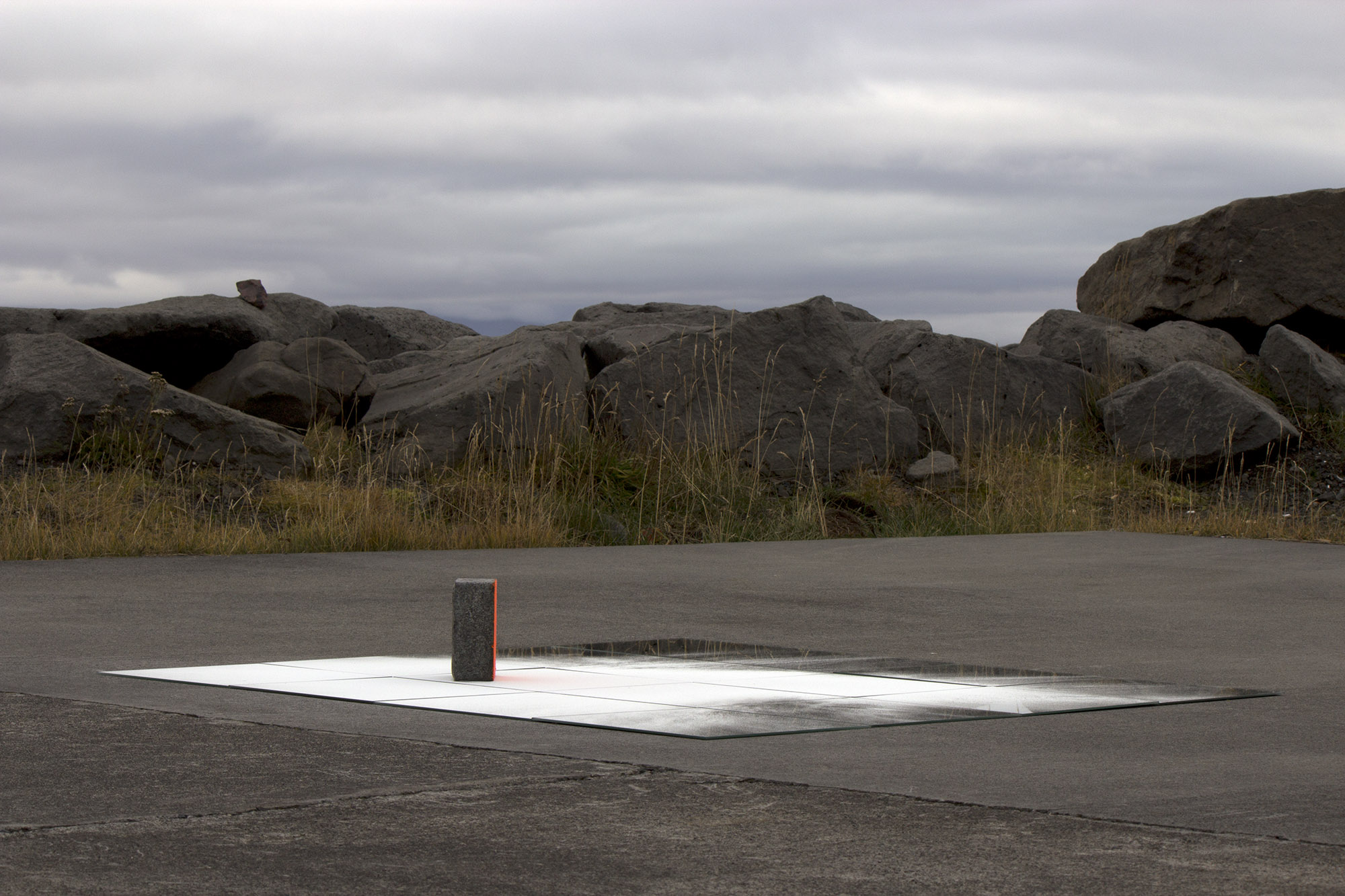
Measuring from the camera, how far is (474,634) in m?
5.41

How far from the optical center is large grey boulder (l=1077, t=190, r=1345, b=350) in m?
17.8

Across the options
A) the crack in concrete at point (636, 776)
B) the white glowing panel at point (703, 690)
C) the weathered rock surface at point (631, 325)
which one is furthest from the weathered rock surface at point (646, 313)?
the crack in concrete at point (636, 776)

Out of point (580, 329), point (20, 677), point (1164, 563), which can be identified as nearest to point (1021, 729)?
point (20, 677)

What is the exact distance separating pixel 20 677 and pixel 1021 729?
3239mm

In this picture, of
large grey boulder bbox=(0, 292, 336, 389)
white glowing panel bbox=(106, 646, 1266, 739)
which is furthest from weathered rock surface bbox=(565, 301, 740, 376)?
white glowing panel bbox=(106, 646, 1266, 739)

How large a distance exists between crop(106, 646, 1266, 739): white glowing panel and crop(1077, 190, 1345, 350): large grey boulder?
13399 mm

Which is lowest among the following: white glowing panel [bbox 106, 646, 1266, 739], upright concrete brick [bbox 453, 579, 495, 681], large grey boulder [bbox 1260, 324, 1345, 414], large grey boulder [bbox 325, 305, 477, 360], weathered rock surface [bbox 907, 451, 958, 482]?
white glowing panel [bbox 106, 646, 1266, 739]

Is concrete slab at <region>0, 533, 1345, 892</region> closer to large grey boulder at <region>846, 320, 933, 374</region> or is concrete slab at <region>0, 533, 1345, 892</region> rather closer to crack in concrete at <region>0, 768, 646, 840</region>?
crack in concrete at <region>0, 768, 646, 840</region>

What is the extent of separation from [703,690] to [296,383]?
32.9ft

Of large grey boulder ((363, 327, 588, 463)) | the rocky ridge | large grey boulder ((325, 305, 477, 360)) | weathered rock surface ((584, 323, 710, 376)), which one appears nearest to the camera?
the rocky ridge

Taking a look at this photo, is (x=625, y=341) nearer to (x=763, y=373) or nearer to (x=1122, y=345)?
(x=763, y=373)

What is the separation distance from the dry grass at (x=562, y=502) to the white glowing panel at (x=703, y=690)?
4719mm

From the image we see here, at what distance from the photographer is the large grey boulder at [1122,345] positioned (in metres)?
17.4

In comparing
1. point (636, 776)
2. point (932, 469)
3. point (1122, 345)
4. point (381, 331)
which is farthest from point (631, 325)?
point (636, 776)
